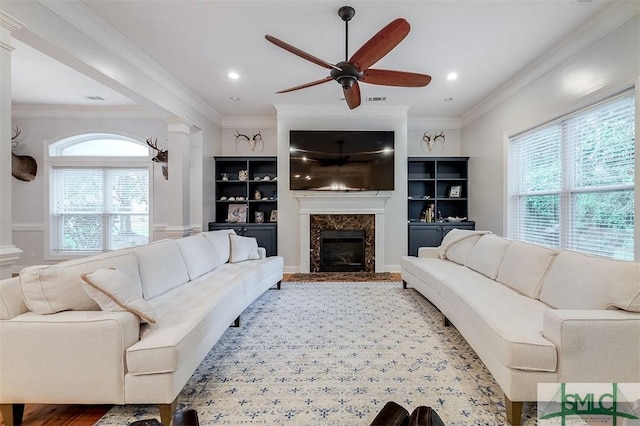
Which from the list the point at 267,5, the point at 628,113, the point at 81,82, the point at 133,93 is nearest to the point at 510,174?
the point at 628,113

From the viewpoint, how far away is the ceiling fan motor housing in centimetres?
241

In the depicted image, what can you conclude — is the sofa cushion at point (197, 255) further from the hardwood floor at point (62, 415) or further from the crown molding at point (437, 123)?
the crown molding at point (437, 123)

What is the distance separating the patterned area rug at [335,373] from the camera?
5.35 ft

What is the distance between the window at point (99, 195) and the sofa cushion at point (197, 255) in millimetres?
2754

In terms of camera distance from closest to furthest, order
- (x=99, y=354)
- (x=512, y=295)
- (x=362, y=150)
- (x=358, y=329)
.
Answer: (x=99, y=354) → (x=512, y=295) → (x=358, y=329) → (x=362, y=150)

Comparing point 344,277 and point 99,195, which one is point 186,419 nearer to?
point 344,277

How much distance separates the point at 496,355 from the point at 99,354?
2160 mm

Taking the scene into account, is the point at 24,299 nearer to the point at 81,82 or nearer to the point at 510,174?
the point at 81,82

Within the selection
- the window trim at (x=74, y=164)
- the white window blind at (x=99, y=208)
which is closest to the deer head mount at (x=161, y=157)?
the window trim at (x=74, y=164)

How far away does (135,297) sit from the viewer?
171 cm

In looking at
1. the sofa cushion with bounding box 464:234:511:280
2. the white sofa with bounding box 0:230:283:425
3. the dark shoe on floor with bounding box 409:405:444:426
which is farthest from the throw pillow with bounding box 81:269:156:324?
the sofa cushion with bounding box 464:234:511:280

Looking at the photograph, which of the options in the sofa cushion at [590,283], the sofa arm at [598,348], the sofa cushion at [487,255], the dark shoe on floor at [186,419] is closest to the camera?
the dark shoe on floor at [186,419]

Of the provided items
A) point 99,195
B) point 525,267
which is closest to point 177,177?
point 99,195

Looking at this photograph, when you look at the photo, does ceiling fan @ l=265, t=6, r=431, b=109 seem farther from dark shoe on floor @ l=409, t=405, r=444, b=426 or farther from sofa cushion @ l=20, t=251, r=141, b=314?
dark shoe on floor @ l=409, t=405, r=444, b=426
